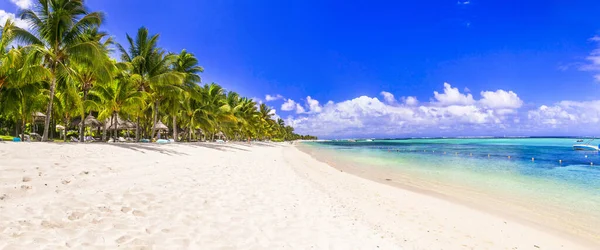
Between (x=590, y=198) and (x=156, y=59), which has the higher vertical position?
(x=156, y=59)

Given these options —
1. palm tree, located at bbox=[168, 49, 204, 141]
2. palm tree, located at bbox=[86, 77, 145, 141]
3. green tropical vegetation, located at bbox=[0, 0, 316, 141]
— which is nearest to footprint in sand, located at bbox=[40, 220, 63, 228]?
green tropical vegetation, located at bbox=[0, 0, 316, 141]

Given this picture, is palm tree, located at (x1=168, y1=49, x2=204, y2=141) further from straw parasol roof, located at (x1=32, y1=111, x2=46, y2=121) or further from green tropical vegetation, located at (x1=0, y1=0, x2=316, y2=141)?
straw parasol roof, located at (x1=32, y1=111, x2=46, y2=121)

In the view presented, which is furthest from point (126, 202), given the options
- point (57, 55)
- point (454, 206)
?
point (57, 55)

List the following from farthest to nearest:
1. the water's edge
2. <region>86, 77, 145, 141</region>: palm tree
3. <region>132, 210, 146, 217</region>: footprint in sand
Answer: <region>86, 77, 145, 141</region>: palm tree, the water's edge, <region>132, 210, 146, 217</region>: footprint in sand

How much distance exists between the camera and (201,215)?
5008 mm

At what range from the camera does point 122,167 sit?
338 inches

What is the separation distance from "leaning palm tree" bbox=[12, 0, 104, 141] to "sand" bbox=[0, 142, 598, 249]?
24.0ft

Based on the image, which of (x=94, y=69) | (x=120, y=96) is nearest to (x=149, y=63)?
(x=120, y=96)

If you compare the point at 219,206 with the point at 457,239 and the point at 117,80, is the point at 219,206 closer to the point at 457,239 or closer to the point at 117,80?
the point at 457,239

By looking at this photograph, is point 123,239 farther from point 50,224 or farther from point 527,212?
point 527,212

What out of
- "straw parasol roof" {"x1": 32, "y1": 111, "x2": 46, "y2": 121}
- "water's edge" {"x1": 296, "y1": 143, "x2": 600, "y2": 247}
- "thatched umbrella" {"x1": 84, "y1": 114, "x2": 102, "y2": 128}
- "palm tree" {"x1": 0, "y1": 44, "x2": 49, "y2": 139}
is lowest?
"water's edge" {"x1": 296, "y1": 143, "x2": 600, "y2": 247}

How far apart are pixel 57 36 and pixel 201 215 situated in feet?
49.3

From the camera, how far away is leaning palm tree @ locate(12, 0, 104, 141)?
535 inches

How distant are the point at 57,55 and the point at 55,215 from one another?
14.2 metres
